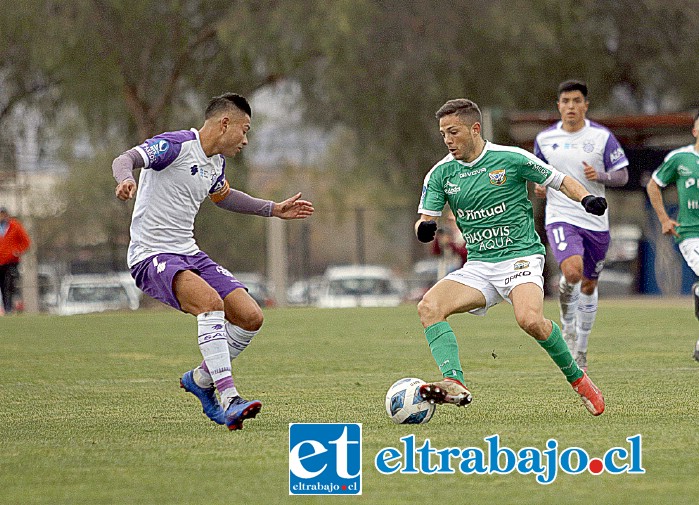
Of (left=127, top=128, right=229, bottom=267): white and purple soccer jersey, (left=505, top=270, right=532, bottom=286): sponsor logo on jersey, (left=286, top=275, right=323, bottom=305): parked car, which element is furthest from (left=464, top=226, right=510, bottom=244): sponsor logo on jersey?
(left=286, top=275, right=323, bottom=305): parked car

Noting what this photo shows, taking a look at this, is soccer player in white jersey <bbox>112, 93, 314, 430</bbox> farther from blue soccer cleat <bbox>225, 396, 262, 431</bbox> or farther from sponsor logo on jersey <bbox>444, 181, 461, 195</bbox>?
sponsor logo on jersey <bbox>444, 181, 461, 195</bbox>

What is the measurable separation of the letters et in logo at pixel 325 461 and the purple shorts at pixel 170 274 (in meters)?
2.63

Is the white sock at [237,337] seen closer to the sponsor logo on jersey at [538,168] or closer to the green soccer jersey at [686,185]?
the sponsor logo on jersey at [538,168]

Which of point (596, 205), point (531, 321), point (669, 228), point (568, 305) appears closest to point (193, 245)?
point (531, 321)

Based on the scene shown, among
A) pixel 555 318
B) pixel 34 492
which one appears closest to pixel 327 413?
pixel 34 492

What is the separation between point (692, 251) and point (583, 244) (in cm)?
93

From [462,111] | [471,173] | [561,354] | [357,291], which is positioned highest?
[462,111]

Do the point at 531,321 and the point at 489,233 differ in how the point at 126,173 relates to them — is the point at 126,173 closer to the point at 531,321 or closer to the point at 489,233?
the point at 489,233

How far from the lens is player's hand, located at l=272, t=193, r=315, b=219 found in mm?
8391

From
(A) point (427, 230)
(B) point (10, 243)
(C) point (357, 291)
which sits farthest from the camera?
(C) point (357, 291)

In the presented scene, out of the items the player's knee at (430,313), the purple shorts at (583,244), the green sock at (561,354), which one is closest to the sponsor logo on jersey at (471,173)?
the player's knee at (430,313)

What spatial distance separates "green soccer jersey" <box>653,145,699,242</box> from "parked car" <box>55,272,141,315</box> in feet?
74.4

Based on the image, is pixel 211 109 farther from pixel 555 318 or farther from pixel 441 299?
pixel 555 318

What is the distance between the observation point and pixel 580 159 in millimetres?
11203
